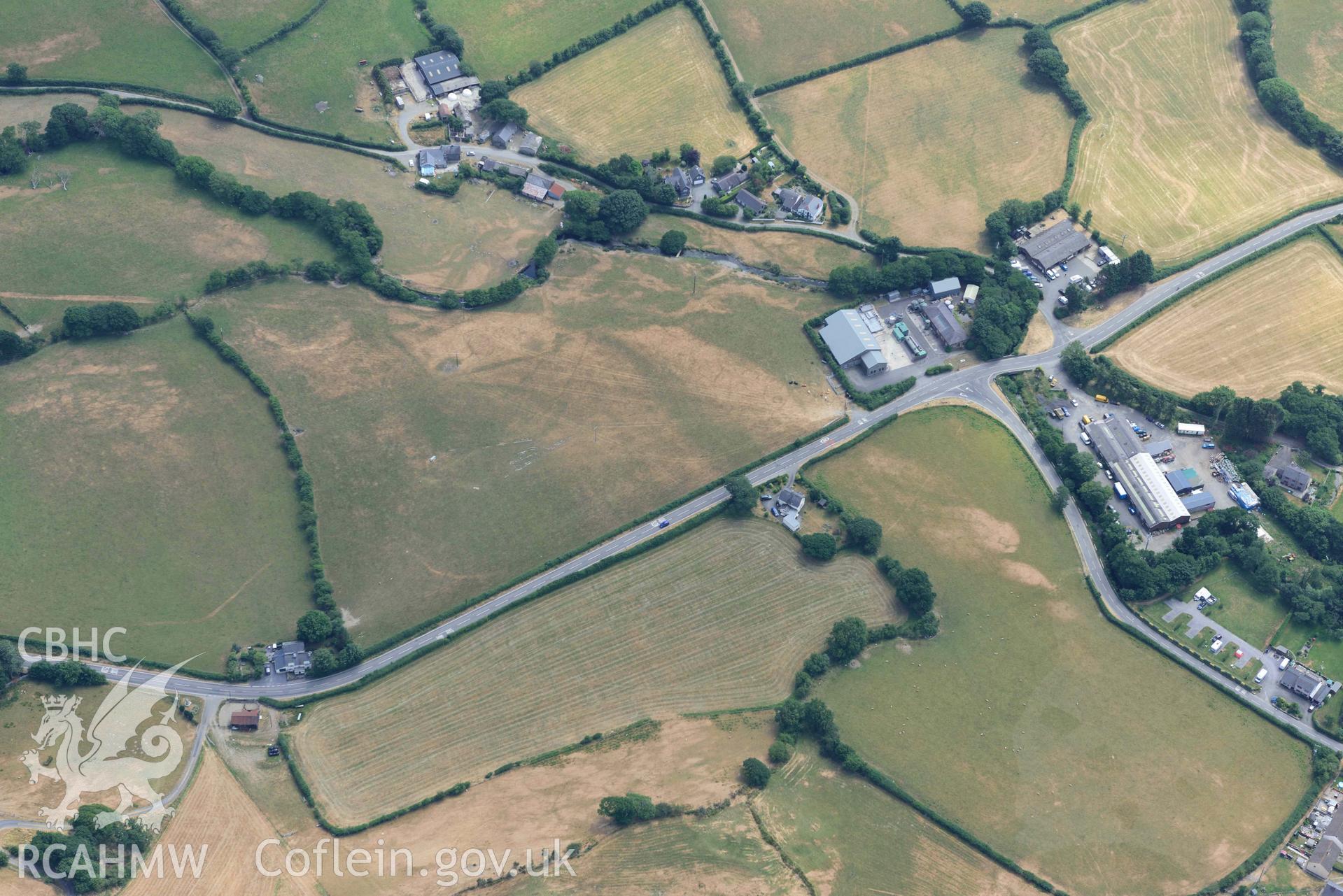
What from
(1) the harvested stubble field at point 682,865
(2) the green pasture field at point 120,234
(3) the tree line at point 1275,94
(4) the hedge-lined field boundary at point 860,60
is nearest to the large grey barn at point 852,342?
(4) the hedge-lined field boundary at point 860,60

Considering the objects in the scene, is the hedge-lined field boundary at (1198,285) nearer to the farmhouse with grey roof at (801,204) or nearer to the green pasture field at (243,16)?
the farmhouse with grey roof at (801,204)

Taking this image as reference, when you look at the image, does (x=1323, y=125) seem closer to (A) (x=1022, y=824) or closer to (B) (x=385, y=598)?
(A) (x=1022, y=824)

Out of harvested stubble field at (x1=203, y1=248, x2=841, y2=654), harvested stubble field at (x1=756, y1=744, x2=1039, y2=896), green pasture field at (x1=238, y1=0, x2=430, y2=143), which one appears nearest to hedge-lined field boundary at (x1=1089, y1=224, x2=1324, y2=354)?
harvested stubble field at (x1=203, y1=248, x2=841, y2=654)

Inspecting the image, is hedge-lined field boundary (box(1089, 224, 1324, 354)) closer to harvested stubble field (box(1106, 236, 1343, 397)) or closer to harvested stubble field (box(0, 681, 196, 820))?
harvested stubble field (box(1106, 236, 1343, 397))

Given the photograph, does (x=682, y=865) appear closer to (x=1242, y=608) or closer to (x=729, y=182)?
(x=1242, y=608)

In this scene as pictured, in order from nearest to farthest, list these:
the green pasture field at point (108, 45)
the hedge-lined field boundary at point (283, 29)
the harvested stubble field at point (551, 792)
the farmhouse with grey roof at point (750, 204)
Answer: the harvested stubble field at point (551, 792) < the farmhouse with grey roof at point (750, 204) < the green pasture field at point (108, 45) < the hedge-lined field boundary at point (283, 29)

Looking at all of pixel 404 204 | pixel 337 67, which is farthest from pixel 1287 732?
pixel 337 67
